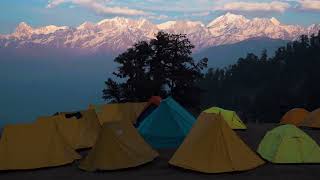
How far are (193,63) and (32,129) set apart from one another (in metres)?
41.7

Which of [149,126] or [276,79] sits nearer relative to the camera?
[149,126]

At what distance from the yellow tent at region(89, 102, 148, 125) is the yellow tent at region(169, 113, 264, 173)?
41.7 ft

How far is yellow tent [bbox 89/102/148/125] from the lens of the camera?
29.5 metres

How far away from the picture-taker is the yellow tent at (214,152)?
50.5 feet

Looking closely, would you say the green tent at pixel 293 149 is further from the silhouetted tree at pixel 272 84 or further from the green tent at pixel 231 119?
the silhouetted tree at pixel 272 84

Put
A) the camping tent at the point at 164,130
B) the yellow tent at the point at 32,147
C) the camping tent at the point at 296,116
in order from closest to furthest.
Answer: the yellow tent at the point at 32,147
the camping tent at the point at 164,130
the camping tent at the point at 296,116

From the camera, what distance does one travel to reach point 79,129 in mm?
21328

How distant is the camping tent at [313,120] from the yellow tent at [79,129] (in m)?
14.0

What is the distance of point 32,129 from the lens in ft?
56.0

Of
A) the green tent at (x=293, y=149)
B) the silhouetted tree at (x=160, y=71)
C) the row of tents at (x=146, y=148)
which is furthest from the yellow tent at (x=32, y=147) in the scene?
the silhouetted tree at (x=160, y=71)

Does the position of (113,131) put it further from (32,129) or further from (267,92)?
(267,92)

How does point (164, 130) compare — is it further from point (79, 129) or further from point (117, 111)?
point (117, 111)

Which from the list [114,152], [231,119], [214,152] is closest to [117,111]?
[231,119]

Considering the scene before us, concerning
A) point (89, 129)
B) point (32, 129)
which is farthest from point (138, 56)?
point (32, 129)
